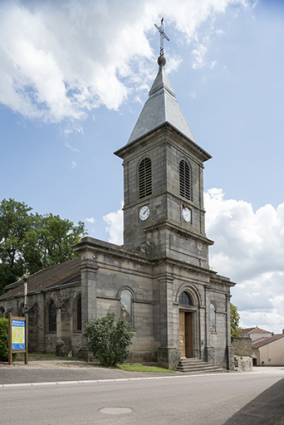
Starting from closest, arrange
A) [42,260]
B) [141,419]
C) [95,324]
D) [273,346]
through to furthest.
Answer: [141,419], [95,324], [42,260], [273,346]

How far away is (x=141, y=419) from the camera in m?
7.03

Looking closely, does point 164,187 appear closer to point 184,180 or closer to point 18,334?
point 184,180

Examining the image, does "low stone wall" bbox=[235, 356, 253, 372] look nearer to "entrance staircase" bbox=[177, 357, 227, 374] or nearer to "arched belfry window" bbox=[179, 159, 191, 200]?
"entrance staircase" bbox=[177, 357, 227, 374]

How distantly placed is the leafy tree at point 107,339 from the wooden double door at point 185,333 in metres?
8.35

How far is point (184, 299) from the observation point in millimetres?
26672

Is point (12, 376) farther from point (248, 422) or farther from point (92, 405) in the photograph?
point (248, 422)

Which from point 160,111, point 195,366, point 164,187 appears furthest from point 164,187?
point 195,366

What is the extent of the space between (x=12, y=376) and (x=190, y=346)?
1682 cm

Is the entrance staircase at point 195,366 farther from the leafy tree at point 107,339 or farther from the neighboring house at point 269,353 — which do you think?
the neighboring house at point 269,353

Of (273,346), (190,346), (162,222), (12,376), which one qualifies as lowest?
(273,346)

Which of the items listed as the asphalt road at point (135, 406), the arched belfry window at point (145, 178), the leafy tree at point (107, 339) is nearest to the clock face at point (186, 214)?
the arched belfry window at point (145, 178)

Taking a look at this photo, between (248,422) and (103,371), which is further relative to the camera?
(103,371)

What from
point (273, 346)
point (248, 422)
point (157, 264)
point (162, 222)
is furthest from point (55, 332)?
point (273, 346)

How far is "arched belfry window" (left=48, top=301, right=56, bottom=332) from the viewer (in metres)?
27.7
